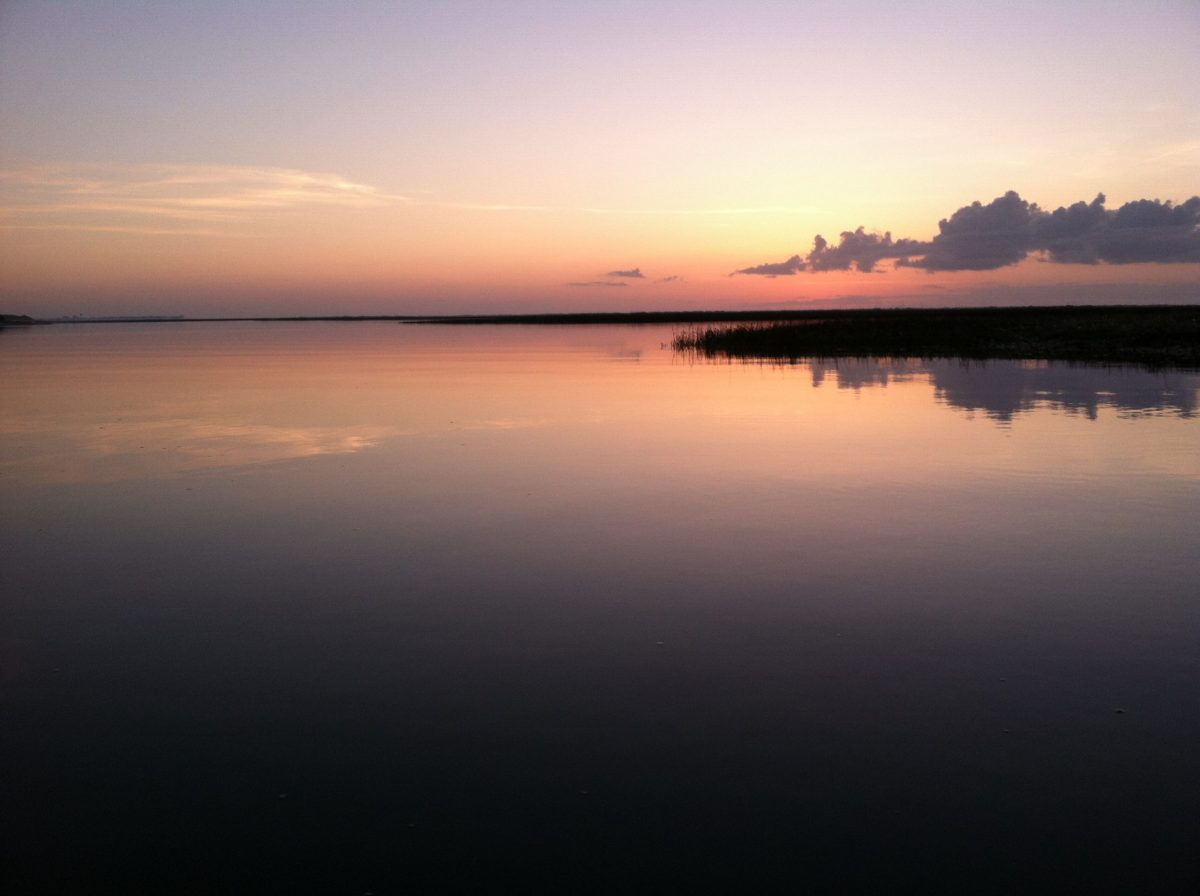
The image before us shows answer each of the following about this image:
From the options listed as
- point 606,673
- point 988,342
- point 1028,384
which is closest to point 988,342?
point 988,342

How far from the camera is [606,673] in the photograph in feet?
22.6

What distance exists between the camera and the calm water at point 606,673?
A: 15.8ft

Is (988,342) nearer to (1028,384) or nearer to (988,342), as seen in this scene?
(988,342)

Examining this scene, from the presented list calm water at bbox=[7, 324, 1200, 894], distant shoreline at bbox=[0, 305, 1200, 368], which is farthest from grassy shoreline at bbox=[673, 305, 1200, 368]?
calm water at bbox=[7, 324, 1200, 894]

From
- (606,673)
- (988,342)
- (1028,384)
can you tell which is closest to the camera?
(606,673)

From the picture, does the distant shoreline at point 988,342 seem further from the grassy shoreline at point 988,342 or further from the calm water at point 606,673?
the calm water at point 606,673

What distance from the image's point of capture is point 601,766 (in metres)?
5.56

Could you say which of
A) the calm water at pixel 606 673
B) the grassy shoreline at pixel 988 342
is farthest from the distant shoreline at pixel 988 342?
the calm water at pixel 606 673

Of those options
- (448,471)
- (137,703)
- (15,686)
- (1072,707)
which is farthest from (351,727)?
(448,471)

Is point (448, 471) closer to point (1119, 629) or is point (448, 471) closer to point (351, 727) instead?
point (351, 727)

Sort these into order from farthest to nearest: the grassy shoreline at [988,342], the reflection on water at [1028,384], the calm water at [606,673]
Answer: the grassy shoreline at [988,342] < the reflection on water at [1028,384] < the calm water at [606,673]

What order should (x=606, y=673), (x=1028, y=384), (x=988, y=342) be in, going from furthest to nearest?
(x=988, y=342) < (x=1028, y=384) < (x=606, y=673)

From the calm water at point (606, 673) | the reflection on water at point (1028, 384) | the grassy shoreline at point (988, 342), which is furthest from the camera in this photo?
the grassy shoreline at point (988, 342)

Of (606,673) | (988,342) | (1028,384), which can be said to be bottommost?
(988,342)
